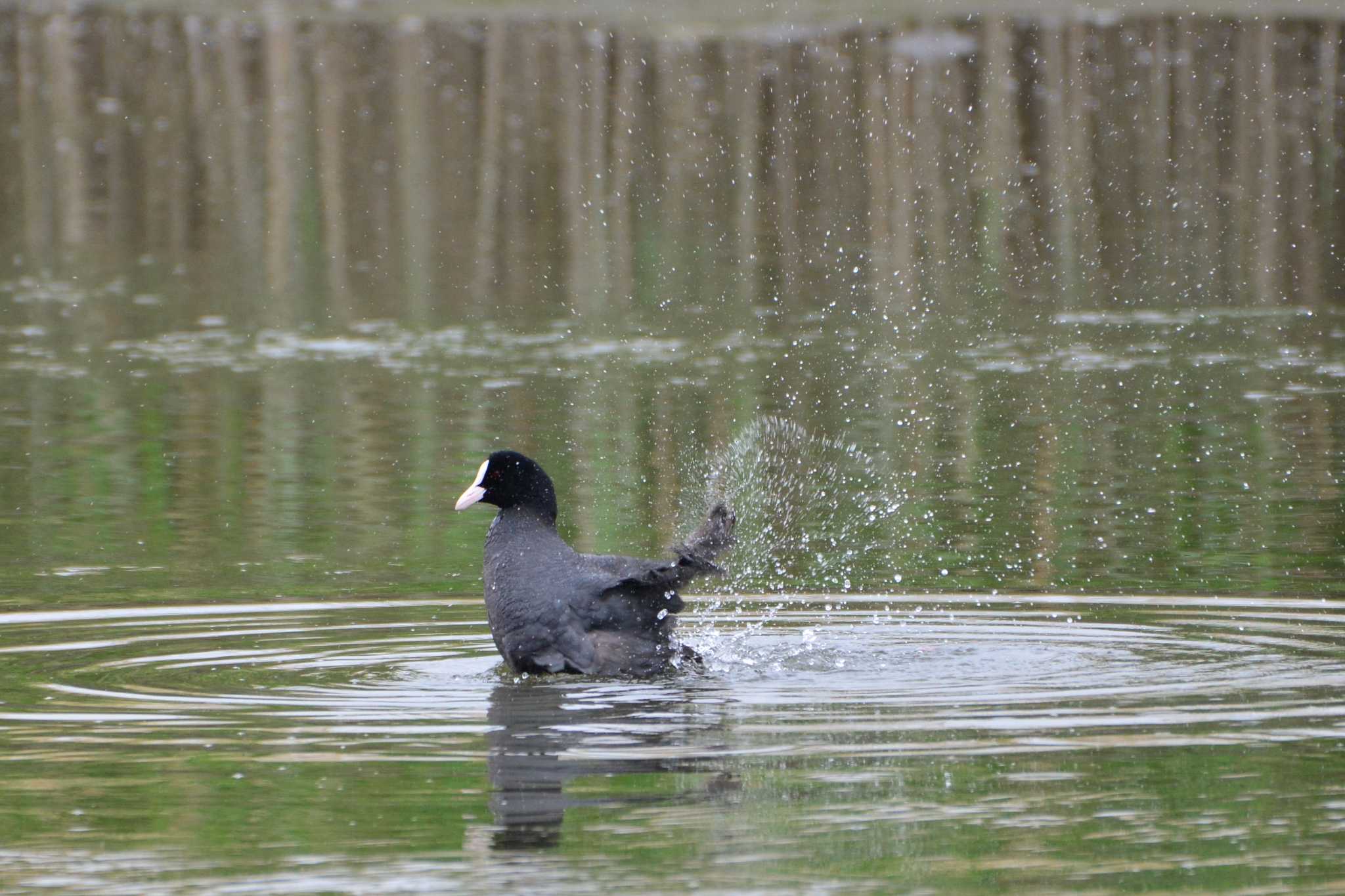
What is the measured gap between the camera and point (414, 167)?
3175 centimetres

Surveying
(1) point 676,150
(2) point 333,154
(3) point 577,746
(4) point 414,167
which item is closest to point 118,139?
(2) point 333,154

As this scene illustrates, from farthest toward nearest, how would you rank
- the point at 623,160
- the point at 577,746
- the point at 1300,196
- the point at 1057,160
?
the point at 623,160 → the point at 1057,160 → the point at 1300,196 → the point at 577,746

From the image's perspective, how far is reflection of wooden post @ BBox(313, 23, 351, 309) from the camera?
77.0ft

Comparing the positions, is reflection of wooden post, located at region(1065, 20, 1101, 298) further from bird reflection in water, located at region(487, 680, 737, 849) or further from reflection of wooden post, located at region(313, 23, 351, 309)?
bird reflection in water, located at region(487, 680, 737, 849)

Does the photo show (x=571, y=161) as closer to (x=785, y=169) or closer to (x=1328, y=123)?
(x=785, y=169)

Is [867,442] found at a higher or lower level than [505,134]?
lower

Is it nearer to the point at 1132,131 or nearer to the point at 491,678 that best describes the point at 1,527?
the point at 491,678

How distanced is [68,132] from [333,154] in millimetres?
5592

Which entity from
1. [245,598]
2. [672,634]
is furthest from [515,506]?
[245,598]

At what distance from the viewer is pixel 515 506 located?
9.98m

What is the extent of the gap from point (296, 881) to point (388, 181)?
81.1 feet

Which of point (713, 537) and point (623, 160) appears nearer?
point (713, 537)

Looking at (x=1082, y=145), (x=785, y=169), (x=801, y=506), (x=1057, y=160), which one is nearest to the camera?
(x=801, y=506)

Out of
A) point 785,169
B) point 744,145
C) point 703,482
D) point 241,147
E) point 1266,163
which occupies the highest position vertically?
point 241,147
